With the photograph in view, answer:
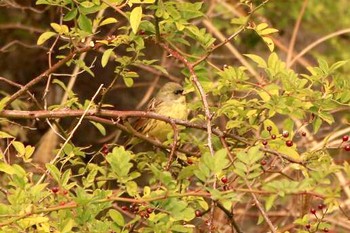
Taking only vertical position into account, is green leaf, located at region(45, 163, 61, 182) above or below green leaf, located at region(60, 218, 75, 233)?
above

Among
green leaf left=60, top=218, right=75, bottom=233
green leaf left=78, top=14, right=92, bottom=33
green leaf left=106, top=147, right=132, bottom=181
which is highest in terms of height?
green leaf left=78, top=14, right=92, bottom=33

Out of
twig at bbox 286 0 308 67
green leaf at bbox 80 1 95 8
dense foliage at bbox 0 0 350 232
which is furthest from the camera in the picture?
twig at bbox 286 0 308 67

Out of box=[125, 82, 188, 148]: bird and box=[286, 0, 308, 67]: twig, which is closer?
box=[125, 82, 188, 148]: bird

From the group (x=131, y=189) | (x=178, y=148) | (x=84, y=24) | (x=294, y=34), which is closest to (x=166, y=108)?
(x=294, y=34)

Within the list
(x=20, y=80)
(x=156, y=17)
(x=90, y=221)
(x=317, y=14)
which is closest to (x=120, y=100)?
(x=20, y=80)

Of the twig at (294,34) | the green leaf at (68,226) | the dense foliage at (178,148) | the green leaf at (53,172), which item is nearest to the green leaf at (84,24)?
the dense foliage at (178,148)

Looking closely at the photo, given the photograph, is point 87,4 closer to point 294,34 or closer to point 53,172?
point 53,172

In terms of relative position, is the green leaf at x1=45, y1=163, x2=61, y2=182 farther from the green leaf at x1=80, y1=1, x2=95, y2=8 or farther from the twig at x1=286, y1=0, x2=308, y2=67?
the twig at x1=286, y1=0, x2=308, y2=67

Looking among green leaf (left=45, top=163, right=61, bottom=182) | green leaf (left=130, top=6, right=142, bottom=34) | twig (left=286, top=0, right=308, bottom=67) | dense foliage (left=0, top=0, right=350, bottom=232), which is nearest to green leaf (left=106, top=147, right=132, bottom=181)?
dense foliage (left=0, top=0, right=350, bottom=232)

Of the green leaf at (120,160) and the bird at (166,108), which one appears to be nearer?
the green leaf at (120,160)

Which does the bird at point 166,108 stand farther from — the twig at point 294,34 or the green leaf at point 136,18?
the green leaf at point 136,18

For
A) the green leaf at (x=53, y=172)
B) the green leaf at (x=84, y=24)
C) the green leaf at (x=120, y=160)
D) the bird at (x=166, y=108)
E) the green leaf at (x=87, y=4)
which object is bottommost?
the bird at (x=166, y=108)

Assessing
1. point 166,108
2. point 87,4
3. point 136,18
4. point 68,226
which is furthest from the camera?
point 166,108

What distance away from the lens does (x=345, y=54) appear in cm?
698
